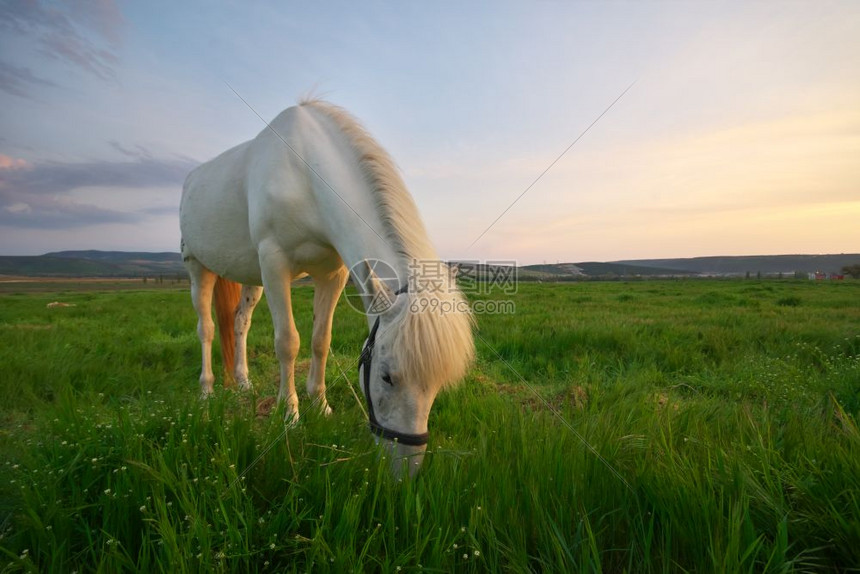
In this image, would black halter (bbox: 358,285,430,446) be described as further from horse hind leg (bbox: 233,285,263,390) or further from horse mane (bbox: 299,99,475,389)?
horse hind leg (bbox: 233,285,263,390)

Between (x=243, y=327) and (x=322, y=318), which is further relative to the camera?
(x=243, y=327)

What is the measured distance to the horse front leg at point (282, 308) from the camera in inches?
126

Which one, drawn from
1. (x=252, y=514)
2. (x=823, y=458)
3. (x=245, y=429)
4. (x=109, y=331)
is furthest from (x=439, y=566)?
(x=109, y=331)

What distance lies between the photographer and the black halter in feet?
6.75

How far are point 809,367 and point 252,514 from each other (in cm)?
511

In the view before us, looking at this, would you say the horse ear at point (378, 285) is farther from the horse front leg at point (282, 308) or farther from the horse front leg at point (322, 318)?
the horse front leg at point (322, 318)

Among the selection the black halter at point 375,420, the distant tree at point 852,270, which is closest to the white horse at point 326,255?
the black halter at point 375,420

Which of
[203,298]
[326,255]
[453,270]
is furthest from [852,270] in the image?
[203,298]

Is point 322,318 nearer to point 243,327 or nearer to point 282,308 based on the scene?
point 282,308

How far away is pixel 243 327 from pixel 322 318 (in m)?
1.57

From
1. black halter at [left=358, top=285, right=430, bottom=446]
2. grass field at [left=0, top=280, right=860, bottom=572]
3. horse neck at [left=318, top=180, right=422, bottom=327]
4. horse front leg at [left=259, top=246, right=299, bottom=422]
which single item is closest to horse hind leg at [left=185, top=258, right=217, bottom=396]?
horse front leg at [left=259, top=246, right=299, bottom=422]

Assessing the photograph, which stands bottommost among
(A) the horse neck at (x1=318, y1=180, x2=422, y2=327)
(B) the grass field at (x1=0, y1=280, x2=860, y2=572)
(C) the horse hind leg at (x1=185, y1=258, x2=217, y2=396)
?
(B) the grass field at (x1=0, y1=280, x2=860, y2=572)

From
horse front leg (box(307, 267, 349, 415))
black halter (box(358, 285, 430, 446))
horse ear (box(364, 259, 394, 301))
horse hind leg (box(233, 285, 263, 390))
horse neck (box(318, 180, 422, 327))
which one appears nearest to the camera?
black halter (box(358, 285, 430, 446))

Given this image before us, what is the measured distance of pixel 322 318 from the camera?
12.3 feet
